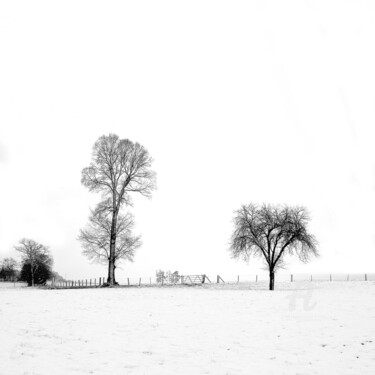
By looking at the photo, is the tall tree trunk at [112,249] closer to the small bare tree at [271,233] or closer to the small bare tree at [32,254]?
the small bare tree at [271,233]

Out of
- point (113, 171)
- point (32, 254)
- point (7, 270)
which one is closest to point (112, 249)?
point (113, 171)

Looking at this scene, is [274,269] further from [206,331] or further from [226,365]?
[226,365]

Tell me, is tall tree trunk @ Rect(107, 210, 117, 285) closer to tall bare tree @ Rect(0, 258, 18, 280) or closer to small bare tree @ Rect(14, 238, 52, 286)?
small bare tree @ Rect(14, 238, 52, 286)

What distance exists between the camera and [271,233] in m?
37.6

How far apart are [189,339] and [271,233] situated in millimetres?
25970

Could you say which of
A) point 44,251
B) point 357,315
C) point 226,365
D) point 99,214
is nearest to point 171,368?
point 226,365

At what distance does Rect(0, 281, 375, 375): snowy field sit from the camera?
973cm

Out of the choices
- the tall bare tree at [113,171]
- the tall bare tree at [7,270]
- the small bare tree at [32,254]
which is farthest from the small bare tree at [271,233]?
the tall bare tree at [7,270]

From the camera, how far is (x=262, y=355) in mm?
11008

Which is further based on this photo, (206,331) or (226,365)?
(206,331)

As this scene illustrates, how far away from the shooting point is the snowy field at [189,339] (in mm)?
9727

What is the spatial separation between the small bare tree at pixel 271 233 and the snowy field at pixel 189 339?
15.5 metres

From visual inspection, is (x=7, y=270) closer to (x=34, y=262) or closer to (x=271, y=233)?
(x=34, y=262)

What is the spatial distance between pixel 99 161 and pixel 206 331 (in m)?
27.8
